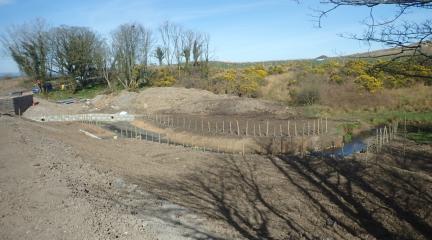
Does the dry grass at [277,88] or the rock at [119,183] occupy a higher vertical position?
the dry grass at [277,88]

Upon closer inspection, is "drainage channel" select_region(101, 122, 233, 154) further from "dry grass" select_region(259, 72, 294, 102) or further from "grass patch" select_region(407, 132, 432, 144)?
"dry grass" select_region(259, 72, 294, 102)

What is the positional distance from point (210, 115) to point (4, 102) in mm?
18810

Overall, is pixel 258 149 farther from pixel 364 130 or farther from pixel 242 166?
pixel 364 130

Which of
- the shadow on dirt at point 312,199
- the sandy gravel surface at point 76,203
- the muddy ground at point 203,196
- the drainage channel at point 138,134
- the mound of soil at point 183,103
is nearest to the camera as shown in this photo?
the sandy gravel surface at point 76,203

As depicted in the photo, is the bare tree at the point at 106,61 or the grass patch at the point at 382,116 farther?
the bare tree at the point at 106,61

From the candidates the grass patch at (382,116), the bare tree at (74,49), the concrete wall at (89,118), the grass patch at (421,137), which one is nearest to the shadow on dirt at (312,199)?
the grass patch at (421,137)

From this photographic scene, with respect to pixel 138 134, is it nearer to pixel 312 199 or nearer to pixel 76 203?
pixel 312 199

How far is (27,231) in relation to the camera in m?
8.16

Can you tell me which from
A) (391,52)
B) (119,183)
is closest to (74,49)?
(119,183)

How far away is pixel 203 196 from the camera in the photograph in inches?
492

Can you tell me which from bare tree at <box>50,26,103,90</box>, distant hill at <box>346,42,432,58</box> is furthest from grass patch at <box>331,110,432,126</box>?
bare tree at <box>50,26,103,90</box>

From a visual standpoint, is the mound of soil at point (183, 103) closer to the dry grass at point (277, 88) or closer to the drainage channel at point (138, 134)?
the dry grass at point (277, 88)

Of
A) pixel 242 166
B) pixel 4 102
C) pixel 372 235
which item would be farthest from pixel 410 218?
pixel 4 102

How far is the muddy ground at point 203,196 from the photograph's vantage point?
358 inches
